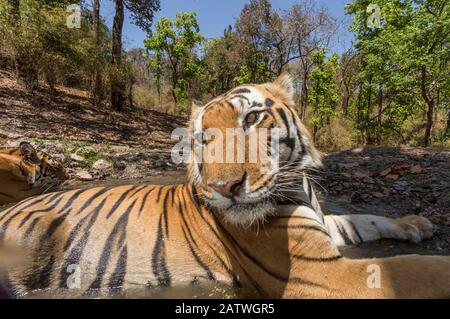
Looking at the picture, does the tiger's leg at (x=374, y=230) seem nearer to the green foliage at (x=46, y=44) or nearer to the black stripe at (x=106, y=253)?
the black stripe at (x=106, y=253)

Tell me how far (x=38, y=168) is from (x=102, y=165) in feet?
6.06

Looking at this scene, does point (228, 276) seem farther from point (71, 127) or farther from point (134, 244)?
point (71, 127)

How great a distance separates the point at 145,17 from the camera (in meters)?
16.5

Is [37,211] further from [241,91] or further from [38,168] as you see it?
[38,168]

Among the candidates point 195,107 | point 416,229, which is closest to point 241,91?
point 195,107

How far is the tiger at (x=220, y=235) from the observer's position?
165 centimetres

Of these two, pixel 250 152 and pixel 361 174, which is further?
pixel 361 174

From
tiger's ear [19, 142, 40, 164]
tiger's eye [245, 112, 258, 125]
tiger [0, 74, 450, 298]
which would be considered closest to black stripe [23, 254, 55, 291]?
tiger [0, 74, 450, 298]

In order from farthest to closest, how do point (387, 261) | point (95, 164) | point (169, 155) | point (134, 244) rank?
point (169, 155) → point (95, 164) → point (134, 244) → point (387, 261)

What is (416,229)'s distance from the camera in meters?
2.77

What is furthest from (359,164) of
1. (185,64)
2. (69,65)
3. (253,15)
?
(185,64)

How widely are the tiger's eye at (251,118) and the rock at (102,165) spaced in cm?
541

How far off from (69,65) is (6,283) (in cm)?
1133

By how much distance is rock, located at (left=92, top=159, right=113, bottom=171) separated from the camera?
6621 mm
